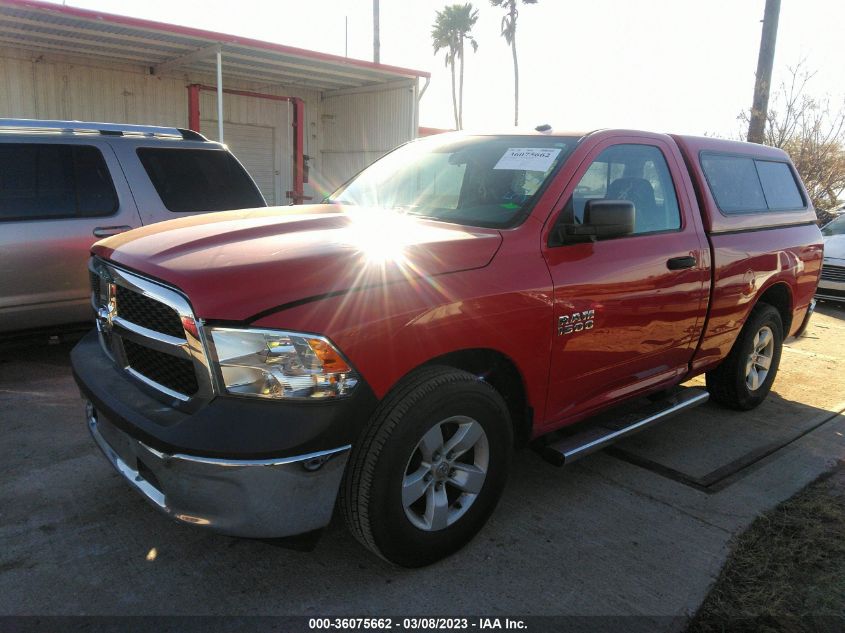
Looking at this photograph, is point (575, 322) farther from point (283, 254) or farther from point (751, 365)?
point (751, 365)

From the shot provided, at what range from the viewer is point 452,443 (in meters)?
2.67

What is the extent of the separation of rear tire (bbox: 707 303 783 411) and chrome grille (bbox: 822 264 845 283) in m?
5.86

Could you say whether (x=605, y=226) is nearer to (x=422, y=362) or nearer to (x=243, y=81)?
(x=422, y=362)

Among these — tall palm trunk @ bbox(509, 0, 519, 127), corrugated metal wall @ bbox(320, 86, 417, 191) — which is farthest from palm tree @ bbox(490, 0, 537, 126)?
corrugated metal wall @ bbox(320, 86, 417, 191)

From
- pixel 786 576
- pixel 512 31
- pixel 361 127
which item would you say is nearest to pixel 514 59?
pixel 512 31

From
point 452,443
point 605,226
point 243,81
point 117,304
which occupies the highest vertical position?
point 243,81

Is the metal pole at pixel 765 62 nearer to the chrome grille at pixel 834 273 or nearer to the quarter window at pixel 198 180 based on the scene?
the chrome grille at pixel 834 273

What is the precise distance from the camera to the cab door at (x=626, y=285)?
3021 mm

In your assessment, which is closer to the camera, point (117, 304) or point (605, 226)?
point (117, 304)

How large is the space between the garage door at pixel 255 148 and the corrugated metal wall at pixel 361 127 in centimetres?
142

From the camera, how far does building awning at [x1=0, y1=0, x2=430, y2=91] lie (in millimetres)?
9703

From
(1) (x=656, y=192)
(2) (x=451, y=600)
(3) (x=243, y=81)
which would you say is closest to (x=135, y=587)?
(2) (x=451, y=600)

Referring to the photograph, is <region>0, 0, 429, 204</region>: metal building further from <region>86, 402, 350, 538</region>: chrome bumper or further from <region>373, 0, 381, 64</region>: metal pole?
<region>373, 0, 381, 64</region>: metal pole

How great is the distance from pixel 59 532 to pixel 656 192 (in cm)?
357
